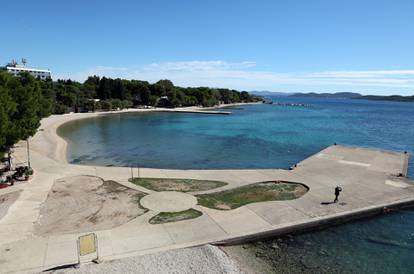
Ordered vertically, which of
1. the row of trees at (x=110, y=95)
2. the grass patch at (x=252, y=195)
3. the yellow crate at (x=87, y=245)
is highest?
the row of trees at (x=110, y=95)

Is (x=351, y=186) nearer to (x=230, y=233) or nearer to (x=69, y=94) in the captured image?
(x=230, y=233)

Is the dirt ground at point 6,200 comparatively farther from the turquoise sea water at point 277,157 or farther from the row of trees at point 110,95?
the row of trees at point 110,95

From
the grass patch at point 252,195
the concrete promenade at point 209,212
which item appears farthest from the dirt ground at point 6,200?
the grass patch at point 252,195

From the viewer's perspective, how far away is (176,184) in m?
21.0

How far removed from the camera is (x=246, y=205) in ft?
56.2

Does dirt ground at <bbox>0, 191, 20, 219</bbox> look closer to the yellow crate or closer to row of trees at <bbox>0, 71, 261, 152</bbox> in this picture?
the yellow crate

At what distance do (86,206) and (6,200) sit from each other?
440 cm

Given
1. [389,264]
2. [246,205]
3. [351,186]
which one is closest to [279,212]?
[246,205]

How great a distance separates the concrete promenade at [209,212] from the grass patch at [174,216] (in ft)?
1.12

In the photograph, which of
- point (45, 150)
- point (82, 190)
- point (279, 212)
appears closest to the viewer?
point (279, 212)

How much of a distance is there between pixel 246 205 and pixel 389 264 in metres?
Answer: 7.05

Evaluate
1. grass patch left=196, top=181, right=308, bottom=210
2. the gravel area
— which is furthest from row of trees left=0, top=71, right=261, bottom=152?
the gravel area

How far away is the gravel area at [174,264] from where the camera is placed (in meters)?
10.8

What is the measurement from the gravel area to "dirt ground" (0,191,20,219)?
7.07 metres
